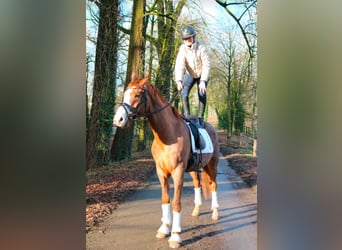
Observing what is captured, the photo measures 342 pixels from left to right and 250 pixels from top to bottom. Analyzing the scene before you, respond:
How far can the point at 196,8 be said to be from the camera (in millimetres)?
1898

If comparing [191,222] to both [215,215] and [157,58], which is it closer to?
[215,215]

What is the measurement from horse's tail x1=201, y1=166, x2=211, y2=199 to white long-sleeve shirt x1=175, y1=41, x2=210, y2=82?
491 millimetres

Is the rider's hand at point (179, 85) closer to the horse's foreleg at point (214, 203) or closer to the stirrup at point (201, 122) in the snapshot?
the stirrup at point (201, 122)

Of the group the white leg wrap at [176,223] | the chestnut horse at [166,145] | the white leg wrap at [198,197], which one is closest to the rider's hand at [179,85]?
the chestnut horse at [166,145]

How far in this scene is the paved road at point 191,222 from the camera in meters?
1.85

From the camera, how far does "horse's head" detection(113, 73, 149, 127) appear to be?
1.74m

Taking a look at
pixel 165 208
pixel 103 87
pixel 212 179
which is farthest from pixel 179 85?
pixel 165 208

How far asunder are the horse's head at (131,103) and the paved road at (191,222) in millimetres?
364

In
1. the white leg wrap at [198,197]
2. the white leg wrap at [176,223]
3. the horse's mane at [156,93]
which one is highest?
the horse's mane at [156,93]

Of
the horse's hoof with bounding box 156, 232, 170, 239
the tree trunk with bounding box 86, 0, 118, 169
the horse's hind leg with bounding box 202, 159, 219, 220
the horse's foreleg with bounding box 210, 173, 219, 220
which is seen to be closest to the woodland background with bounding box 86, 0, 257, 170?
the tree trunk with bounding box 86, 0, 118, 169
